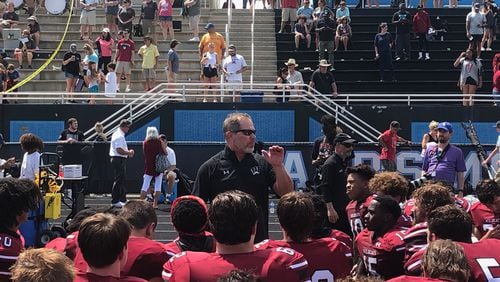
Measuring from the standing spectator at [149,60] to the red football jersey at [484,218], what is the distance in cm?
1618

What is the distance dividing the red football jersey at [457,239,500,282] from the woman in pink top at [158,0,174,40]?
19.9 m

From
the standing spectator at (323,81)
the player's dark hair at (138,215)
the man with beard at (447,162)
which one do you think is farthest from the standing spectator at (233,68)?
the player's dark hair at (138,215)

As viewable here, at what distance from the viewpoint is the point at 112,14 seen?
25484mm

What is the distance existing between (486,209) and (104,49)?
1702 centimetres

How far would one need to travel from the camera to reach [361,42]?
986 inches

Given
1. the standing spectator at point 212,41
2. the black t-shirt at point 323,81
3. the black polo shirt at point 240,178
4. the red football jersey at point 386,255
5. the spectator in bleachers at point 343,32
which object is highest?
the spectator in bleachers at point 343,32

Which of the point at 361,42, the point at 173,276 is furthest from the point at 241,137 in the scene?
the point at 361,42

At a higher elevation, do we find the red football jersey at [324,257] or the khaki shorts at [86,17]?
the khaki shorts at [86,17]

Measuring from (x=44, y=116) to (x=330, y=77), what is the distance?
6449mm

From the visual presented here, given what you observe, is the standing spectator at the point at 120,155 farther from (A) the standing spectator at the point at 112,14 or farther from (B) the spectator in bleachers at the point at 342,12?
(B) the spectator in bleachers at the point at 342,12

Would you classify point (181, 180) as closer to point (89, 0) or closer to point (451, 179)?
point (451, 179)

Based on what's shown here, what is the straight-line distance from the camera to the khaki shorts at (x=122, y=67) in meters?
23.1

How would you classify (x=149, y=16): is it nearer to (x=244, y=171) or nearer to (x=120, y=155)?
(x=120, y=155)

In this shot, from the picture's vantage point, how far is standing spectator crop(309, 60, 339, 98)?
21.2 metres
